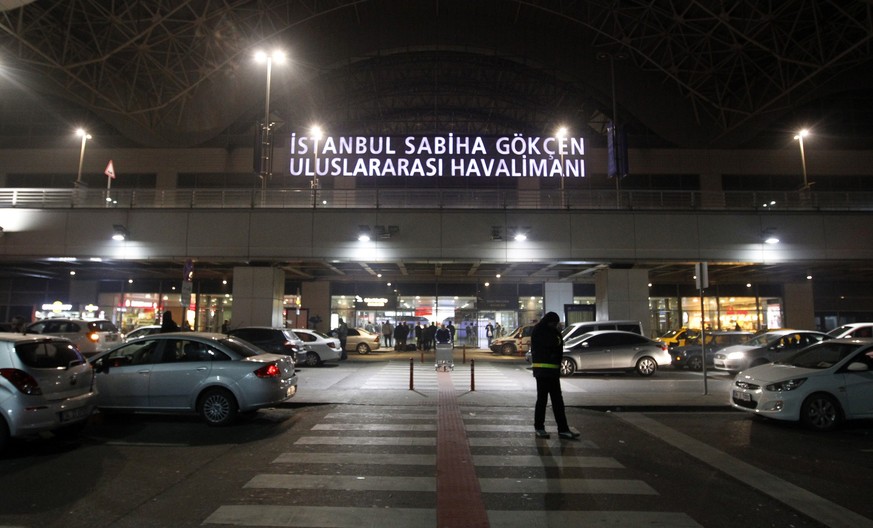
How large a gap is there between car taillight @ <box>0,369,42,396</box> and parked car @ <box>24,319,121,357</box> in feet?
38.5

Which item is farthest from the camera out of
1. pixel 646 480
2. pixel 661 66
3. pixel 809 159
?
pixel 809 159

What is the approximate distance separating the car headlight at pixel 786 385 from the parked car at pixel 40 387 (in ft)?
35.9

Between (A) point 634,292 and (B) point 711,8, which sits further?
(B) point 711,8

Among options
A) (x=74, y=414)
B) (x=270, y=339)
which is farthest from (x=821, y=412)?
(x=270, y=339)

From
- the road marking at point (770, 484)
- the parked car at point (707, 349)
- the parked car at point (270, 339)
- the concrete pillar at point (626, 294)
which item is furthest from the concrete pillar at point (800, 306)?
the parked car at point (270, 339)

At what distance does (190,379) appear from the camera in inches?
348

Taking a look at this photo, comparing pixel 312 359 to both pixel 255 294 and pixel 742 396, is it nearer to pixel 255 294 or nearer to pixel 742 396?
pixel 255 294

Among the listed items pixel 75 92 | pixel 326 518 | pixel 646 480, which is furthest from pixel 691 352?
pixel 75 92

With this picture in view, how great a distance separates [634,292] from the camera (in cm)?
2150

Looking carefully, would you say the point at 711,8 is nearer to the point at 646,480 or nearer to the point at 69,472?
the point at 646,480

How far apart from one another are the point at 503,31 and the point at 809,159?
2007 centimetres

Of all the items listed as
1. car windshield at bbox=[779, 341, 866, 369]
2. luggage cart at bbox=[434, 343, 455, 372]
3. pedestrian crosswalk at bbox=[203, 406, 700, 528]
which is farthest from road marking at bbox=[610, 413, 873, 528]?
luggage cart at bbox=[434, 343, 455, 372]

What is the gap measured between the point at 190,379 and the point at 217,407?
25.8 inches

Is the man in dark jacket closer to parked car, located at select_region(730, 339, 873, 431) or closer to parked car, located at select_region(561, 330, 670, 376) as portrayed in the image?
parked car, located at select_region(730, 339, 873, 431)
